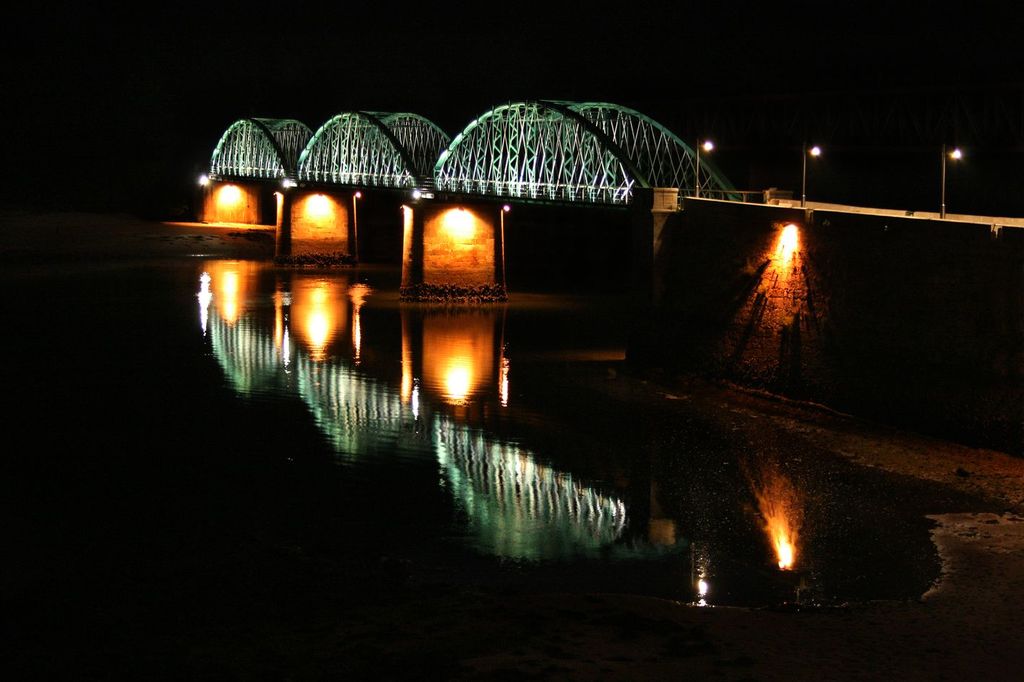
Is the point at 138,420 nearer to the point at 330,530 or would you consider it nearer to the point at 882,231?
the point at 330,530

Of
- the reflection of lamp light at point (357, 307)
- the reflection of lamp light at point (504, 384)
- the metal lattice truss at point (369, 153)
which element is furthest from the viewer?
the metal lattice truss at point (369, 153)

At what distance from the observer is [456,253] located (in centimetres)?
6794

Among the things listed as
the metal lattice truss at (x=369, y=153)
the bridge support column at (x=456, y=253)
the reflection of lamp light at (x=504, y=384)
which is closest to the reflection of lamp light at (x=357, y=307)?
the bridge support column at (x=456, y=253)

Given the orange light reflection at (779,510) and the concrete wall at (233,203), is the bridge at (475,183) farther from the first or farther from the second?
the orange light reflection at (779,510)

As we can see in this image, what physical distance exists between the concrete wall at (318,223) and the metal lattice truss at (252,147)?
26.3 m

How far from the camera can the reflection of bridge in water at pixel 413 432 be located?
24.9m

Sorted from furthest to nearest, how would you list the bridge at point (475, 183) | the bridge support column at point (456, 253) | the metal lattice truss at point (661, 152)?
the bridge support column at point (456, 253) → the bridge at point (475, 183) → the metal lattice truss at point (661, 152)

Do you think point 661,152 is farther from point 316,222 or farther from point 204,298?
point 204,298

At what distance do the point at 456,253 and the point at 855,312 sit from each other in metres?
35.2

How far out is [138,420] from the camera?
3491 cm

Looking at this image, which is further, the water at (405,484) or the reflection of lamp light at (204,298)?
the reflection of lamp light at (204,298)

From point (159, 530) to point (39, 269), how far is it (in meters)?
61.4

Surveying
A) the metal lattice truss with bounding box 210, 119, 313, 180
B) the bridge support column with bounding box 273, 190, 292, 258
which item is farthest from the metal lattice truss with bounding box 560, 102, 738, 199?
the metal lattice truss with bounding box 210, 119, 313, 180

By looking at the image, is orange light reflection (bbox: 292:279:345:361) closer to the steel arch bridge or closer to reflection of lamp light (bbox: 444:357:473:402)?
reflection of lamp light (bbox: 444:357:473:402)
